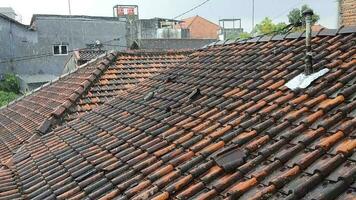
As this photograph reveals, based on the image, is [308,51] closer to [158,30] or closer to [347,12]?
[347,12]

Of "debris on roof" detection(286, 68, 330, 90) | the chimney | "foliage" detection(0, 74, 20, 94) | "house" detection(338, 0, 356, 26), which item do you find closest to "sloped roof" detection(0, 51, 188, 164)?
"house" detection(338, 0, 356, 26)

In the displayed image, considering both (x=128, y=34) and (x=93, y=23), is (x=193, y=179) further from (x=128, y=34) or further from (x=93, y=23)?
(x=128, y=34)

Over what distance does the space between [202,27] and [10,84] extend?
106 ft

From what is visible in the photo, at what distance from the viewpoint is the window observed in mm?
33159

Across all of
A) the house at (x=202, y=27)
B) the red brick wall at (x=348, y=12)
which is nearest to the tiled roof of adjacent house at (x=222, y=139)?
the red brick wall at (x=348, y=12)

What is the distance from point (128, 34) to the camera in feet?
124

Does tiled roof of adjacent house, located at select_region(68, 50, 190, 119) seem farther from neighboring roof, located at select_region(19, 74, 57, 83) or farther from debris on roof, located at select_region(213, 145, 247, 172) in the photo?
neighboring roof, located at select_region(19, 74, 57, 83)

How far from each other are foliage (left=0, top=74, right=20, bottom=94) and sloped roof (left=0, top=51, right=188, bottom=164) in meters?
17.8

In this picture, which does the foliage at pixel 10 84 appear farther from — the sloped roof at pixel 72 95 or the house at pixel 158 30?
the sloped roof at pixel 72 95

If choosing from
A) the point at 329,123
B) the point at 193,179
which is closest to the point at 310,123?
the point at 329,123

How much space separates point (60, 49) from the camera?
110ft

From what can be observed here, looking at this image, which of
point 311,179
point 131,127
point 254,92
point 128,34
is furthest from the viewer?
point 128,34

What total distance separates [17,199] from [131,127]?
1945mm

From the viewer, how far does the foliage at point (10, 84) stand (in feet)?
96.8
